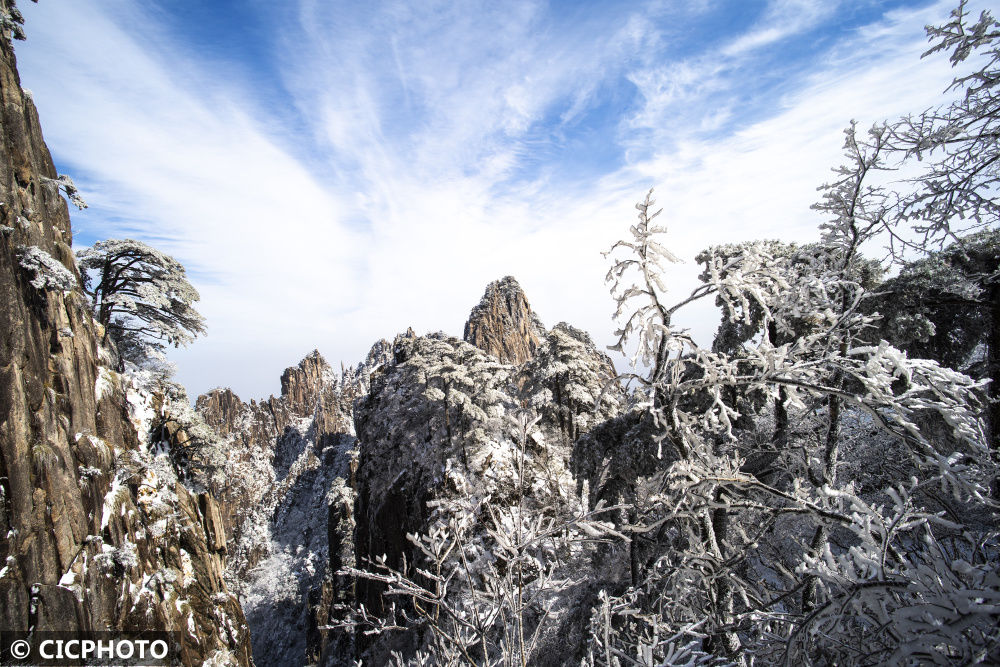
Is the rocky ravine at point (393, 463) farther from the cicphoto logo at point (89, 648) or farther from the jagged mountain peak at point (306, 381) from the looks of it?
the jagged mountain peak at point (306, 381)

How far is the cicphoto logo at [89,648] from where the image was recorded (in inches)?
239

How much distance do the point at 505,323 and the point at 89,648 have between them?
1777 inches

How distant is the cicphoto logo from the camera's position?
6.08 metres

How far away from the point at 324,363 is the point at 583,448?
74.2 metres

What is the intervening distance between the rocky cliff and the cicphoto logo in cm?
14

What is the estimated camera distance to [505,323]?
50.6 metres

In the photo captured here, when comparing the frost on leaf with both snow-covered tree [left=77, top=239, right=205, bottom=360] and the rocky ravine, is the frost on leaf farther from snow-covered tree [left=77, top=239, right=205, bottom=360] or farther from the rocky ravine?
the rocky ravine

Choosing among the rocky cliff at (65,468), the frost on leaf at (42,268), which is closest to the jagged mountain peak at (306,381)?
the rocky cliff at (65,468)

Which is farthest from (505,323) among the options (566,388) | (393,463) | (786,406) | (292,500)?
(786,406)

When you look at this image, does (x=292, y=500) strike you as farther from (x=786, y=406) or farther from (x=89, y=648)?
(x=786, y=406)

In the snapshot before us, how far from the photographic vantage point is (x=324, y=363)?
7575 cm

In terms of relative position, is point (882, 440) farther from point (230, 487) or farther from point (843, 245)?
point (230, 487)

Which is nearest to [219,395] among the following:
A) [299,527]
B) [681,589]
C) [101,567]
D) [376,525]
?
[299,527]

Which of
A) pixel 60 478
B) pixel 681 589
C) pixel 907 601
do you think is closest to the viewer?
pixel 907 601
